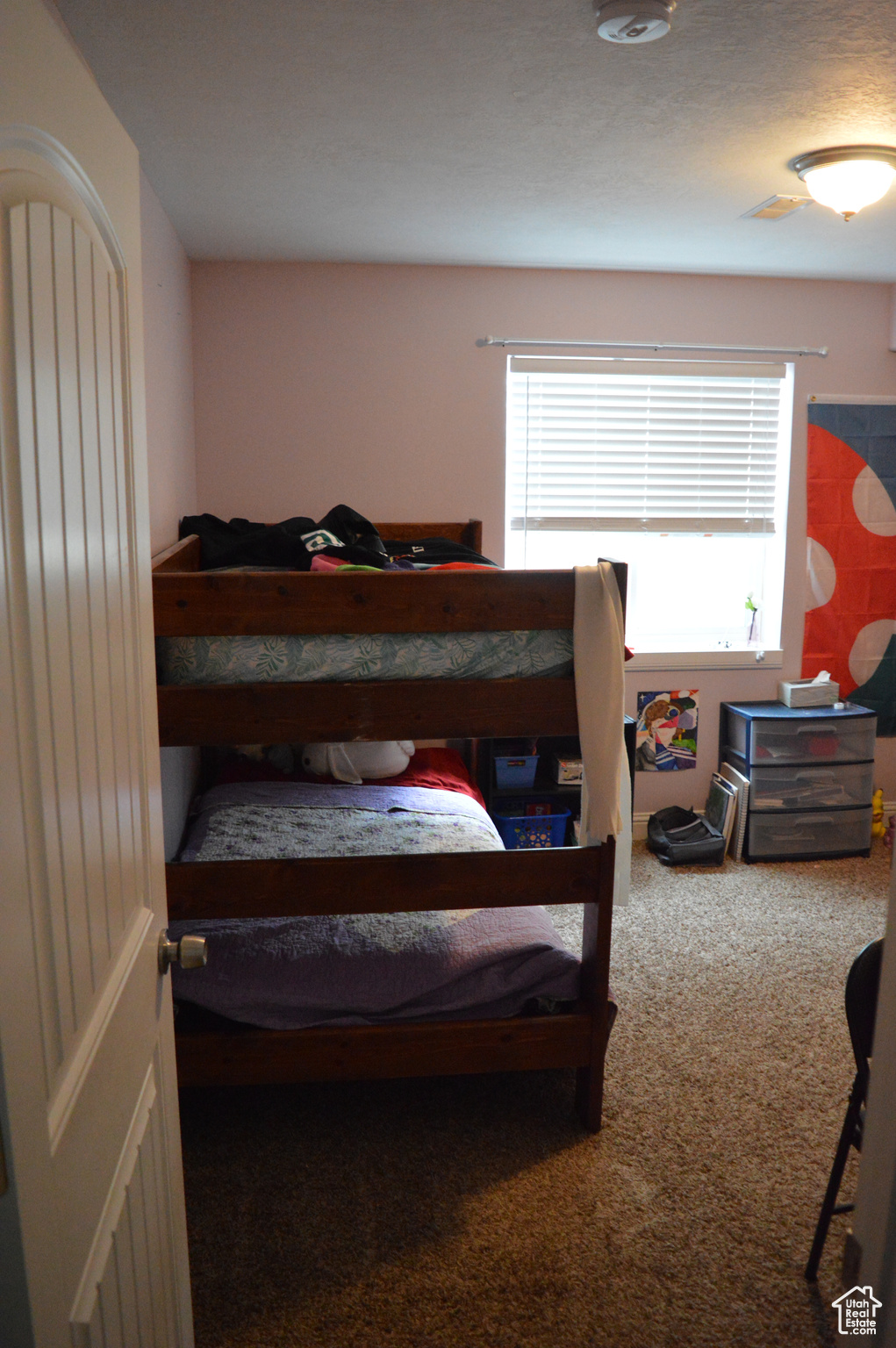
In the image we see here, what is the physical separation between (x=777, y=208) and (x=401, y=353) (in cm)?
149

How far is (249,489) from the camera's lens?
370 centimetres

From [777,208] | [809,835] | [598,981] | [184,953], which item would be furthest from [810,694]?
[184,953]

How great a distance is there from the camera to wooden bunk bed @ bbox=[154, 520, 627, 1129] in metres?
1.88

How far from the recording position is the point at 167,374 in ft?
10.0

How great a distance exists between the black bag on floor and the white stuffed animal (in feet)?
4.31

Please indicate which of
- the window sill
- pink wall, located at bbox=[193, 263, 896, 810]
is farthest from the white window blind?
the window sill

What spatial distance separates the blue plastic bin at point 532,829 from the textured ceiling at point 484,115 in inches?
84.4

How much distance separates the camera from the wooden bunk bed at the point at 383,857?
1.88 metres

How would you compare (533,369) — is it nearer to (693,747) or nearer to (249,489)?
(249,489)

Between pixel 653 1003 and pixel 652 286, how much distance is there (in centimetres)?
283

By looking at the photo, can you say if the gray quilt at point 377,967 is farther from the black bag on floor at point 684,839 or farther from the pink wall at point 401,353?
the pink wall at point 401,353

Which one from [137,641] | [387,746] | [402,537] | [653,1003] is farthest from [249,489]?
[137,641]

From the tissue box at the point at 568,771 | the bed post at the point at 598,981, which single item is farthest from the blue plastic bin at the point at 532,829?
the bed post at the point at 598,981

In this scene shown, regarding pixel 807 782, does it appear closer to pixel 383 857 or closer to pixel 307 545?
pixel 307 545
